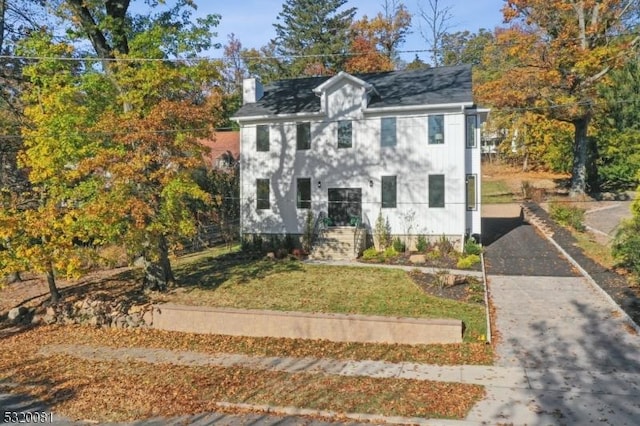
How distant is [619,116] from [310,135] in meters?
21.6

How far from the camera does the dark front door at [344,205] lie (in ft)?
74.7

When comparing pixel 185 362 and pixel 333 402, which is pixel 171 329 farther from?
pixel 333 402

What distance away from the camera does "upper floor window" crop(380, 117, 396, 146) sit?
22.1 m

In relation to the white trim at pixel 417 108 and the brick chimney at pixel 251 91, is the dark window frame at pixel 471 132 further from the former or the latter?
the brick chimney at pixel 251 91

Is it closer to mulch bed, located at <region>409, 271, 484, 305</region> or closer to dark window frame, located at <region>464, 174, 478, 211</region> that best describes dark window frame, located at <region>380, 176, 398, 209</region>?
dark window frame, located at <region>464, 174, 478, 211</region>

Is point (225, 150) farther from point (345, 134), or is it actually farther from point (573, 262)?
point (573, 262)

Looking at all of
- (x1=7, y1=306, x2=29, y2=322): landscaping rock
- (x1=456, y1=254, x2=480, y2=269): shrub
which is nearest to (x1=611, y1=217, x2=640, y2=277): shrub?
(x1=456, y1=254, x2=480, y2=269): shrub

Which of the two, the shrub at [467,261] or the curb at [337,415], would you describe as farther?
the shrub at [467,261]

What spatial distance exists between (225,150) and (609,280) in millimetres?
30814

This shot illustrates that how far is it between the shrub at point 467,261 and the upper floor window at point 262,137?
34.4ft

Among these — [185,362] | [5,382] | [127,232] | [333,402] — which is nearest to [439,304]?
[333,402]

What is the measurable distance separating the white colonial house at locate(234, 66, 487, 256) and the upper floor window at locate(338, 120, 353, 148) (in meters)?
0.05

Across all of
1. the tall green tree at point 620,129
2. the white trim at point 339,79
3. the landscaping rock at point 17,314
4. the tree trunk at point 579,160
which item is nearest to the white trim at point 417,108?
the white trim at point 339,79

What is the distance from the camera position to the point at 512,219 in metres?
29.7
